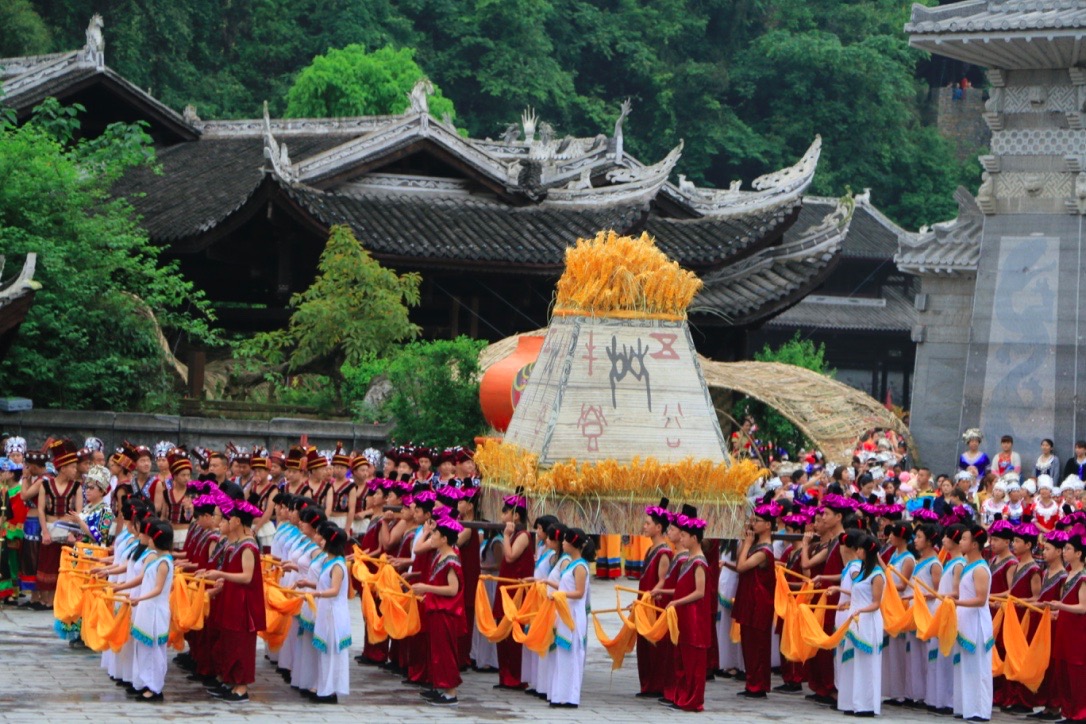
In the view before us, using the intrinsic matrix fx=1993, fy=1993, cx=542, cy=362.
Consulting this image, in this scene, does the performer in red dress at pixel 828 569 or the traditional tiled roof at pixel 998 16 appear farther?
the traditional tiled roof at pixel 998 16

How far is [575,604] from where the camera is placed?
49.6 feet

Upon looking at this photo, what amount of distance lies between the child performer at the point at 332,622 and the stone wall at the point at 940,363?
14186 millimetres

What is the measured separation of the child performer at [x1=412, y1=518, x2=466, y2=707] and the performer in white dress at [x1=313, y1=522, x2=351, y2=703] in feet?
1.91

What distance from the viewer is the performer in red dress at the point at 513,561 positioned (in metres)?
15.5

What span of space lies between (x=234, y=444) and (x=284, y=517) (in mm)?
9612

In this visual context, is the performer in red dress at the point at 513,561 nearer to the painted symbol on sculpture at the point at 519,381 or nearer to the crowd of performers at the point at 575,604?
the crowd of performers at the point at 575,604

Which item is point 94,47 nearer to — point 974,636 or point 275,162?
point 275,162

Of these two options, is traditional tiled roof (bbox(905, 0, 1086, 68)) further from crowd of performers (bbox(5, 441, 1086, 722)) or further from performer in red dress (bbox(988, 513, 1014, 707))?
performer in red dress (bbox(988, 513, 1014, 707))

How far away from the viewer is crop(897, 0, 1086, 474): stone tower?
24.9m

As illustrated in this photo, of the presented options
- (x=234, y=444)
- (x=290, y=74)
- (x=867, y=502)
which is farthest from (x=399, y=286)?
(x=290, y=74)

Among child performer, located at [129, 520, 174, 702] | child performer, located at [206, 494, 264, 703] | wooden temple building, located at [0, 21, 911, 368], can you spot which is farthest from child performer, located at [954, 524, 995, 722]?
wooden temple building, located at [0, 21, 911, 368]

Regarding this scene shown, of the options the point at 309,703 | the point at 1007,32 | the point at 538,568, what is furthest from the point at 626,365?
the point at 1007,32

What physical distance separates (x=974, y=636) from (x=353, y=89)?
1176 inches

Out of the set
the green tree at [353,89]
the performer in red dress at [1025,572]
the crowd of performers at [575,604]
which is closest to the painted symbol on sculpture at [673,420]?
the crowd of performers at [575,604]
